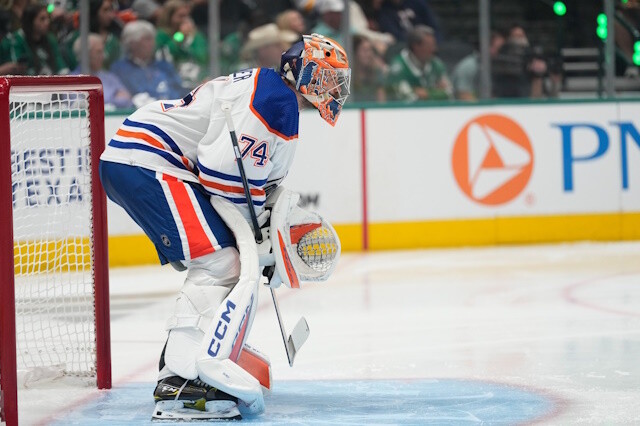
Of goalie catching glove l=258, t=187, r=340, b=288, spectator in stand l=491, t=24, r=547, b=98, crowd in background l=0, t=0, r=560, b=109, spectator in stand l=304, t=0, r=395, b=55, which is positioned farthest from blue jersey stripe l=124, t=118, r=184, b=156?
spectator in stand l=491, t=24, r=547, b=98

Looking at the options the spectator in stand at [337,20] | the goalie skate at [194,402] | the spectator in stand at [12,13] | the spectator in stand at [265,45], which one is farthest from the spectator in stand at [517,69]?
the goalie skate at [194,402]

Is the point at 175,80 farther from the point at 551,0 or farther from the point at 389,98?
the point at 551,0

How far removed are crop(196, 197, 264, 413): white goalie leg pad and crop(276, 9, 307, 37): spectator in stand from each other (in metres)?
4.52

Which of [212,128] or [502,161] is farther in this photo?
[502,161]

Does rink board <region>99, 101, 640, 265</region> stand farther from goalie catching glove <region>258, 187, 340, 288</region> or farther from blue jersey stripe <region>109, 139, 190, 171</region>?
blue jersey stripe <region>109, 139, 190, 171</region>

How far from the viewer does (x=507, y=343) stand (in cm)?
434

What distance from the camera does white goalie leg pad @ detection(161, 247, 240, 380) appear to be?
316 cm

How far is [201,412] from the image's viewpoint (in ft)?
10.5

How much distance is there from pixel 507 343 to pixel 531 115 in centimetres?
355

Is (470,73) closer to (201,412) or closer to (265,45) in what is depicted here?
(265,45)

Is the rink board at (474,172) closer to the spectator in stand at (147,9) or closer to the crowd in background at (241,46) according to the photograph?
the crowd in background at (241,46)

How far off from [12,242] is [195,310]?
53cm

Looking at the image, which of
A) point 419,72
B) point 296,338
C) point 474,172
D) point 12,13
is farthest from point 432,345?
point 12,13

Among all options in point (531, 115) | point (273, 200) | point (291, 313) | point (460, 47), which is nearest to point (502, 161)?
point (531, 115)
